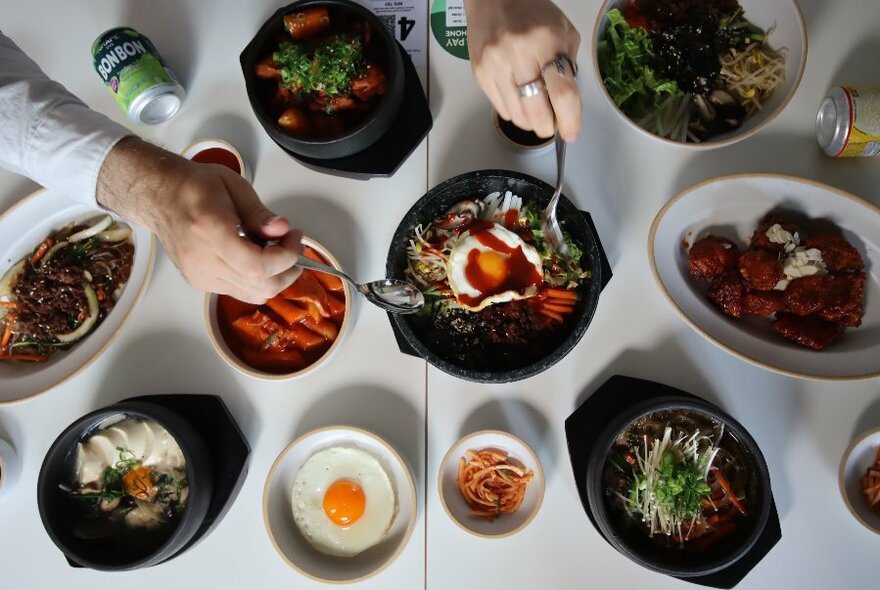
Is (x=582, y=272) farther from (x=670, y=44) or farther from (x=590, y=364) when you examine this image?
(x=670, y=44)

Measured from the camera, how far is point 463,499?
65.3 inches

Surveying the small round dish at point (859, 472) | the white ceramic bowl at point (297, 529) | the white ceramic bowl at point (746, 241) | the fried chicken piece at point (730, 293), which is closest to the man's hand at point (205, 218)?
the white ceramic bowl at point (297, 529)

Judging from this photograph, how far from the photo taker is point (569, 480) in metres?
1.69

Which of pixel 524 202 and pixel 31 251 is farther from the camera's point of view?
pixel 31 251

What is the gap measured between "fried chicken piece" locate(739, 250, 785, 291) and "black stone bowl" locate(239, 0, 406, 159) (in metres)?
1.08

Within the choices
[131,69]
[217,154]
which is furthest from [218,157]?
[131,69]

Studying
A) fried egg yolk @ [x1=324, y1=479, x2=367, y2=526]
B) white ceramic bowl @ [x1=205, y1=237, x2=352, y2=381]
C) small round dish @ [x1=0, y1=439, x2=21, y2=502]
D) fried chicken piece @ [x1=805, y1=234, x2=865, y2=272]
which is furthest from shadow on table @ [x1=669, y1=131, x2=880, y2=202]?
small round dish @ [x1=0, y1=439, x2=21, y2=502]

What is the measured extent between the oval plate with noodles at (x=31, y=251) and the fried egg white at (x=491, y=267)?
93cm

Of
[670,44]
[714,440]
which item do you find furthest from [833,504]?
[670,44]

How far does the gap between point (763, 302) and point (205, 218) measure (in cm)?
144

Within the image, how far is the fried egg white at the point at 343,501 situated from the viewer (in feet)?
5.48

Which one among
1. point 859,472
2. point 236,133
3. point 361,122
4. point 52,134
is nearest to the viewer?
point 52,134

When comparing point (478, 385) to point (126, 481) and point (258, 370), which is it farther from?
point (126, 481)

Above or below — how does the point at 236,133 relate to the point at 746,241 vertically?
above
